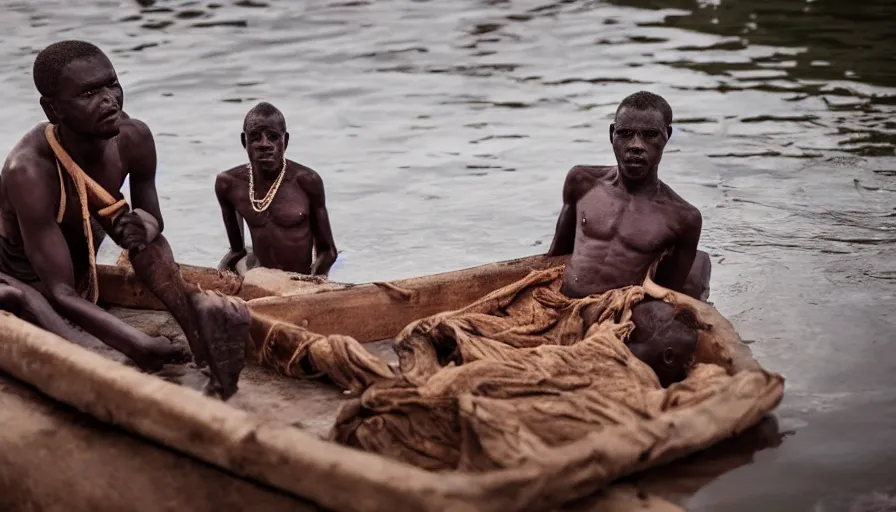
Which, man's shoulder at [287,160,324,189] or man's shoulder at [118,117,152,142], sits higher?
man's shoulder at [118,117,152,142]

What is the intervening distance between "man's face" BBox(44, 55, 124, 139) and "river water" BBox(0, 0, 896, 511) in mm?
2208

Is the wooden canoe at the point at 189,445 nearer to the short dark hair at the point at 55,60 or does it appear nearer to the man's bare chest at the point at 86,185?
the man's bare chest at the point at 86,185

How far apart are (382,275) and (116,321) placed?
2.29m

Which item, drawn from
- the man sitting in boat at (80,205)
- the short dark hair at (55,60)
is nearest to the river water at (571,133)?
the man sitting in boat at (80,205)

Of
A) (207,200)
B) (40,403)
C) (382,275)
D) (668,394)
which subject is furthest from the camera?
(207,200)

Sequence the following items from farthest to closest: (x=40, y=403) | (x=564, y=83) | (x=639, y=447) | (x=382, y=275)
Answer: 1. (x=564, y=83)
2. (x=382, y=275)
3. (x=40, y=403)
4. (x=639, y=447)

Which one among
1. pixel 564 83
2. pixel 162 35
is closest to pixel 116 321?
pixel 564 83

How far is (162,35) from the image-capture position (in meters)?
Answer: 13.6

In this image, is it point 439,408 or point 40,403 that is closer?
point 439,408

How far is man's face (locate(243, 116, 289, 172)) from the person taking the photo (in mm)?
6168

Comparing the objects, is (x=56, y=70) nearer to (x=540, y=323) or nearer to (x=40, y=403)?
(x=40, y=403)

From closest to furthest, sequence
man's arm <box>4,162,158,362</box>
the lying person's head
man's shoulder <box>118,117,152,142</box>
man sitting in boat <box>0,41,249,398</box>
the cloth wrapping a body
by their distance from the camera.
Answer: the cloth wrapping a body
the lying person's head
man sitting in boat <box>0,41,249,398</box>
man's arm <box>4,162,158,362</box>
man's shoulder <box>118,117,152,142</box>

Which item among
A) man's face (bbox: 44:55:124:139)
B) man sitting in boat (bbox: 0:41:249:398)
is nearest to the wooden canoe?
man sitting in boat (bbox: 0:41:249:398)

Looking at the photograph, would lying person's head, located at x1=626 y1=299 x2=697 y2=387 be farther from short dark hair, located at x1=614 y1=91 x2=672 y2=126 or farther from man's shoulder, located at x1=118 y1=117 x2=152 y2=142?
man's shoulder, located at x1=118 y1=117 x2=152 y2=142
